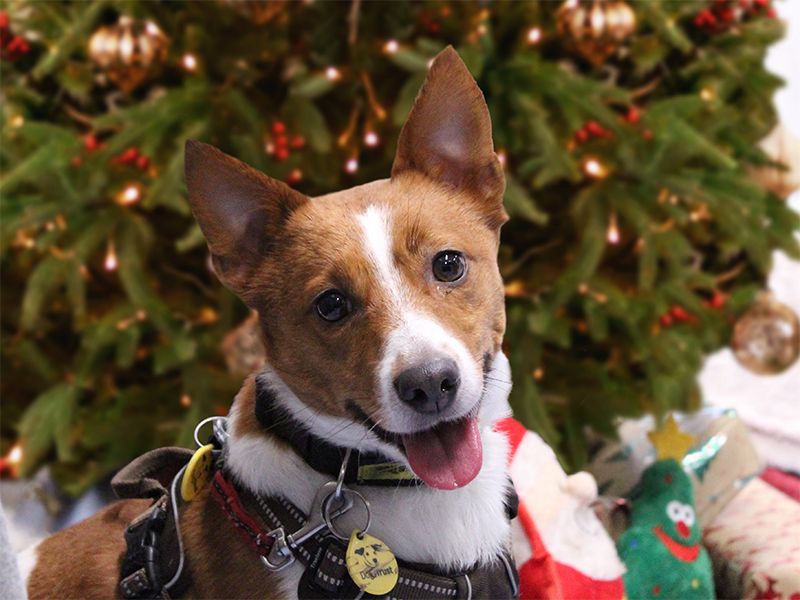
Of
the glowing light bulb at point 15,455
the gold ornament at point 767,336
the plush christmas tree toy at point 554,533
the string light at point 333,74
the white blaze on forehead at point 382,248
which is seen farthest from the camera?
the gold ornament at point 767,336

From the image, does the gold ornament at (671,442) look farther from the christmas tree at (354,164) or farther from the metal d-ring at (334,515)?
the metal d-ring at (334,515)

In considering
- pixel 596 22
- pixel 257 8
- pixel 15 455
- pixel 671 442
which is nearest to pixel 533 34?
pixel 596 22

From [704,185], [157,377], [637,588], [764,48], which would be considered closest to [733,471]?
[637,588]

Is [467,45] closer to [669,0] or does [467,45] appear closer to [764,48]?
[669,0]

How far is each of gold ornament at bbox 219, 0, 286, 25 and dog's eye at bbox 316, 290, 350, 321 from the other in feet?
4.10

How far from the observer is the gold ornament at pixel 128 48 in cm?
217

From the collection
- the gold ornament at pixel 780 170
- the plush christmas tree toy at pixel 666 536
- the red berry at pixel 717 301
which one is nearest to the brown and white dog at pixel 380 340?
the plush christmas tree toy at pixel 666 536

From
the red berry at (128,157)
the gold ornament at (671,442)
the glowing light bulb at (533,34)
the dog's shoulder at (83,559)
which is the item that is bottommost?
the gold ornament at (671,442)

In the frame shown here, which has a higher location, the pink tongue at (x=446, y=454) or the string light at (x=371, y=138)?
the pink tongue at (x=446, y=454)

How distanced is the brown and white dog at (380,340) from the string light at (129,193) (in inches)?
48.4

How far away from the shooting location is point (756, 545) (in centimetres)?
163

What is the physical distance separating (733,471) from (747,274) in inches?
48.9

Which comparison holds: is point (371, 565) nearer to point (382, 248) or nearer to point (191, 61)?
point (382, 248)

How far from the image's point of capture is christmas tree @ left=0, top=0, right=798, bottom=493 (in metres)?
2.21
